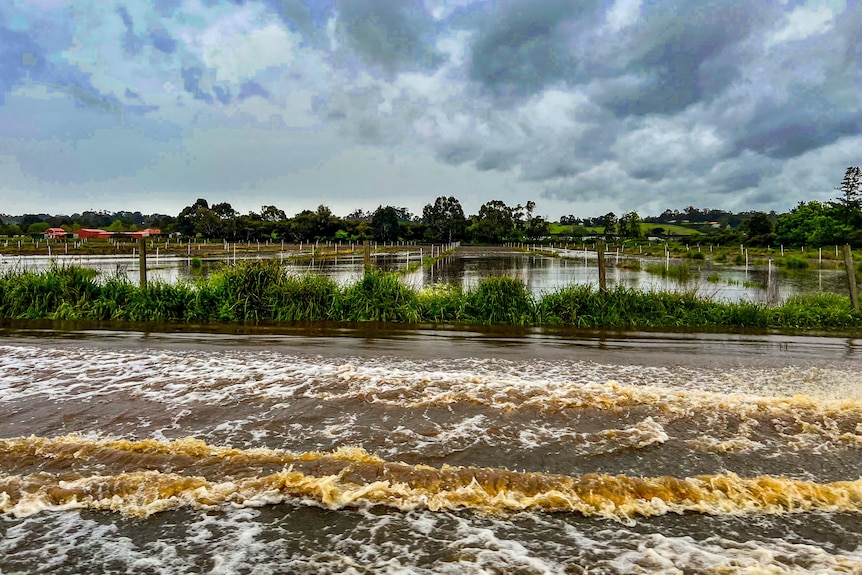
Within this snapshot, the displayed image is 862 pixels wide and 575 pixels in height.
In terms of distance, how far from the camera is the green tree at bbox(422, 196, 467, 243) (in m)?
105

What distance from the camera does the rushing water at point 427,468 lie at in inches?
121

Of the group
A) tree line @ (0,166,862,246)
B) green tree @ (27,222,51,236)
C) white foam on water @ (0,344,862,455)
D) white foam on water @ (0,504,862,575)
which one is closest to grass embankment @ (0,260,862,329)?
white foam on water @ (0,344,862,455)

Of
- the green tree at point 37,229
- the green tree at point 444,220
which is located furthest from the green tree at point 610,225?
the green tree at point 37,229

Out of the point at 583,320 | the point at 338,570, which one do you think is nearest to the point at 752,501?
the point at 338,570

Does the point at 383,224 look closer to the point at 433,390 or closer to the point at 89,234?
the point at 89,234

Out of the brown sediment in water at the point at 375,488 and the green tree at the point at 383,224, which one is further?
the green tree at the point at 383,224

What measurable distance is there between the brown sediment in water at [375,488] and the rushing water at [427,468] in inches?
0.6

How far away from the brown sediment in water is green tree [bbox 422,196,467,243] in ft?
318

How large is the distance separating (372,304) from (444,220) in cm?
9688

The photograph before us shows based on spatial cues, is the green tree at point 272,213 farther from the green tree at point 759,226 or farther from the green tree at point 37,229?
the green tree at point 759,226

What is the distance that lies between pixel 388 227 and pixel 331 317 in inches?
3385

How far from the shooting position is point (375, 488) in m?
3.76

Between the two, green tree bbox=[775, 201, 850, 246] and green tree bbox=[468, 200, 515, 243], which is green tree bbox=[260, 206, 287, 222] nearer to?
green tree bbox=[468, 200, 515, 243]

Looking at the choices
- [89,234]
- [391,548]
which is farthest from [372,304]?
[89,234]
